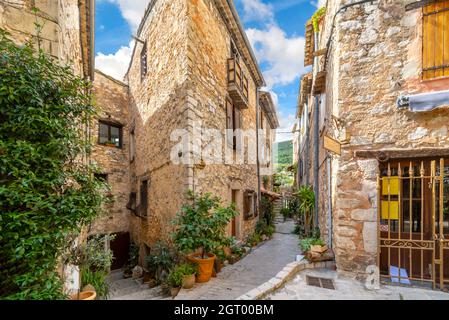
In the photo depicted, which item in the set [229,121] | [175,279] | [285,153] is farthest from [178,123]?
[285,153]

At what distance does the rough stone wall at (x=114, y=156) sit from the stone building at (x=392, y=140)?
8615mm

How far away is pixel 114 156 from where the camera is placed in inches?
387

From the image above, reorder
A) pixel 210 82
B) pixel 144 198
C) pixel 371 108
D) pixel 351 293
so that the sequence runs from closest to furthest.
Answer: pixel 351 293
pixel 371 108
pixel 210 82
pixel 144 198

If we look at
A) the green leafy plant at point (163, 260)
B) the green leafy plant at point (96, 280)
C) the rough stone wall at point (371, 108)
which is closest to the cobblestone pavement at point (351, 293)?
the rough stone wall at point (371, 108)

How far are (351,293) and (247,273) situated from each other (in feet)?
8.37

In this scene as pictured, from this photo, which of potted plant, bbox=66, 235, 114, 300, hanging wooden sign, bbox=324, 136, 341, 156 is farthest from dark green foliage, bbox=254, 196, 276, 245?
potted plant, bbox=66, 235, 114, 300

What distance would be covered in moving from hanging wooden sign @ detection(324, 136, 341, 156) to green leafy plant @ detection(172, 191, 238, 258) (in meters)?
2.53

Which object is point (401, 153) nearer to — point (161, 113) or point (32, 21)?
point (32, 21)

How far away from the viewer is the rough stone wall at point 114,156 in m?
9.29

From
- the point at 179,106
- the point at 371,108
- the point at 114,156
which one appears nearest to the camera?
the point at 371,108

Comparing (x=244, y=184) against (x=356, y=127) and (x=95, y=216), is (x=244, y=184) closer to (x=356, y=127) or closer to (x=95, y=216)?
(x=356, y=127)

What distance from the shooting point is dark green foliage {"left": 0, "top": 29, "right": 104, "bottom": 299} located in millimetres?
2242

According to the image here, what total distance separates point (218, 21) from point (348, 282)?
7.96m

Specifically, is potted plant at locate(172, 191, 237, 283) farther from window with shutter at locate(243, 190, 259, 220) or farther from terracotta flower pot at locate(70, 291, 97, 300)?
window with shutter at locate(243, 190, 259, 220)
